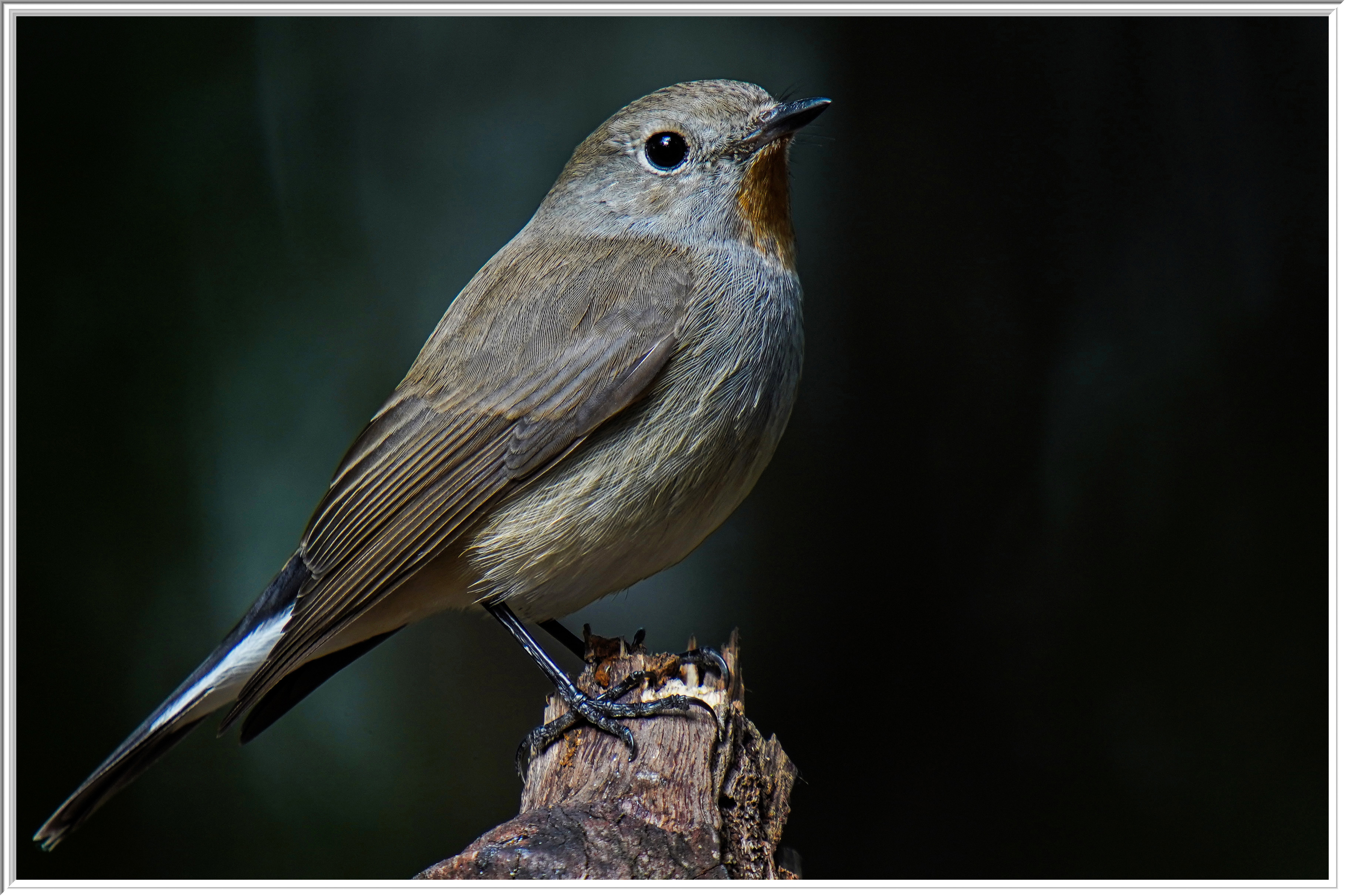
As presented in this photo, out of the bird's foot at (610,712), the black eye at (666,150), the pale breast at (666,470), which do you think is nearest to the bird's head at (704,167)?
the black eye at (666,150)

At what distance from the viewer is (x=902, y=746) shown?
11.9ft

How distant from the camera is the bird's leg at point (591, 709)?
232 centimetres

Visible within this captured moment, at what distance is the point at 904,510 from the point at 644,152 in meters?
1.68

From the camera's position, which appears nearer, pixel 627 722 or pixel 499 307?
pixel 627 722

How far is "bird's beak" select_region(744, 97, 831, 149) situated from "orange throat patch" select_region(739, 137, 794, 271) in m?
0.03

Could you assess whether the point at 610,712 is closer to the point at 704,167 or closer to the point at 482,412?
the point at 482,412

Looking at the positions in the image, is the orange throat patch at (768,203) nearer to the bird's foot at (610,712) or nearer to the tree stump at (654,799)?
the tree stump at (654,799)

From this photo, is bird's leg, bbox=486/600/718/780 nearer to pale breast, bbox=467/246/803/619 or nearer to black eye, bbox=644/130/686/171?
pale breast, bbox=467/246/803/619

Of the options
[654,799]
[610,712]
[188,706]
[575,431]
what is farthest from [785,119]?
[188,706]

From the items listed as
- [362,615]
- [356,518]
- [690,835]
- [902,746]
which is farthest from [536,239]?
[902,746]

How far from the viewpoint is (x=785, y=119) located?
281 centimetres

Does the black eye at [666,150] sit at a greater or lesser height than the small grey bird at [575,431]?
greater

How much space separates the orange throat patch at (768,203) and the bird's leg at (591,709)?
129 cm
